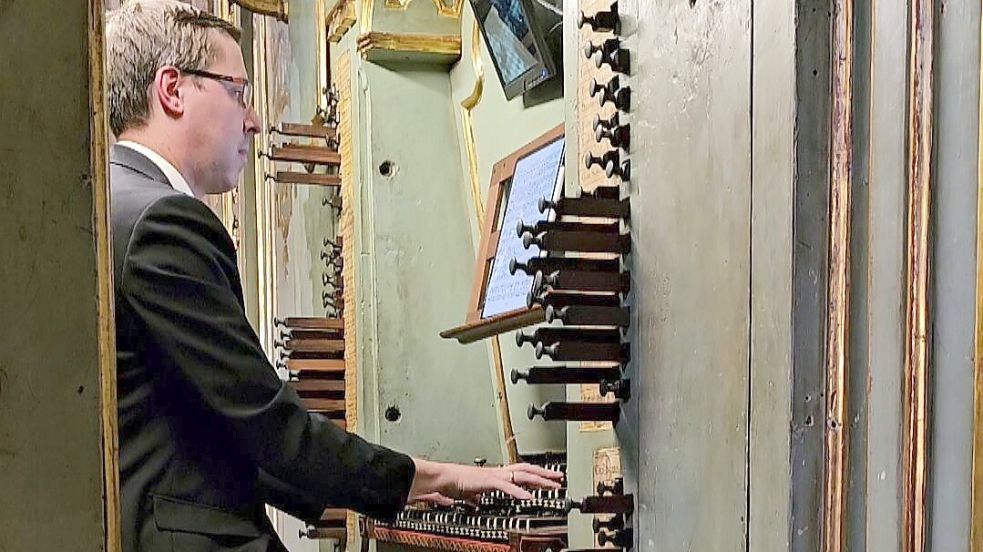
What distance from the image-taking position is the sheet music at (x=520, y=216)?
8.54 feet

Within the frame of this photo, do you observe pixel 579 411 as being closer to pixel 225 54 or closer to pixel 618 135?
pixel 618 135

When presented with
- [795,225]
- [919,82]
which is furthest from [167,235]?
[919,82]

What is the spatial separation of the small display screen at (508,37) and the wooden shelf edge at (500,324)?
0.66m

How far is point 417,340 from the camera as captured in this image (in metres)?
3.71

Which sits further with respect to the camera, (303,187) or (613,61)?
(303,187)

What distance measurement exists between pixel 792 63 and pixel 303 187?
406 cm

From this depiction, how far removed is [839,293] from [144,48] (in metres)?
1.22

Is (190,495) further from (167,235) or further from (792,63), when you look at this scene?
(792,63)

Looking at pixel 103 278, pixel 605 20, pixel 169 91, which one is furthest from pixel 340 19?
pixel 103 278

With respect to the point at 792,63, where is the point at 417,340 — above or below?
below

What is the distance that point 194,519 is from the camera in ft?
5.74

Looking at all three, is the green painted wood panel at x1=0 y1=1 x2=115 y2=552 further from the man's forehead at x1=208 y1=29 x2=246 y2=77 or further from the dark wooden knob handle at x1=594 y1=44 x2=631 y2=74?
the man's forehead at x1=208 y1=29 x2=246 y2=77

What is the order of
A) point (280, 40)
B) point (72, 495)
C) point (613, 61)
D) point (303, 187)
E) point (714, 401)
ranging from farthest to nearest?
point (280, 40) < point (303, 187) < point (613, 61) < point (714, 401) < point (72, 495)

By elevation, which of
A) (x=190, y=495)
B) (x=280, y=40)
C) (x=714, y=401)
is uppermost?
(x=280, y=40)
